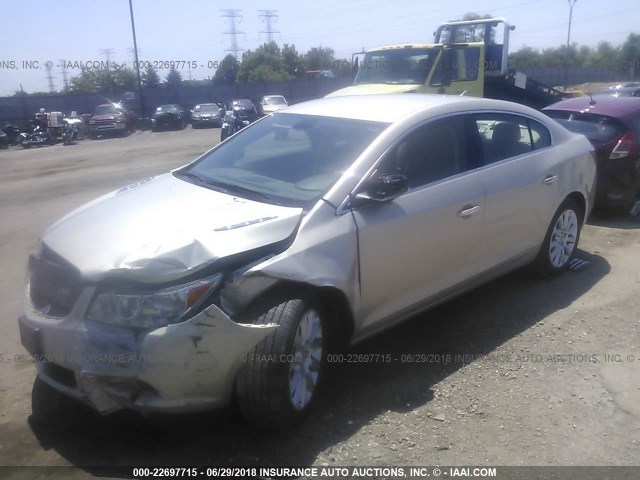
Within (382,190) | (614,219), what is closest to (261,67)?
(614,219)

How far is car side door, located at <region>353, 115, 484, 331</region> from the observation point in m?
3.68

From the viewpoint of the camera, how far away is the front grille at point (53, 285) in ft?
10.1

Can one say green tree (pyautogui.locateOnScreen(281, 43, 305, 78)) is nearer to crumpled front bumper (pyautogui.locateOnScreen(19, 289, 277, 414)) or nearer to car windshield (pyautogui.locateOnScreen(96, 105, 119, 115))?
car windshield (pyautogui.locateOnScreen(96, 105, 119, 115))

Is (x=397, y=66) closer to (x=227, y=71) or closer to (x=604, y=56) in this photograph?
(x=227, y=71)

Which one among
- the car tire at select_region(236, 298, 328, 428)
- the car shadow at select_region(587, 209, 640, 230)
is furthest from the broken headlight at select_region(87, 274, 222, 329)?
the car shadow at select_region(587, 209, 640, 230)

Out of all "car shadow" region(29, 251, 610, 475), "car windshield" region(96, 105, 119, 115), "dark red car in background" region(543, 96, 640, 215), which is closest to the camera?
"car shadow" region(29, 251, 610, 475)

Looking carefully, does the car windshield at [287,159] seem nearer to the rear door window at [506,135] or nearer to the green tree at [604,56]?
the rear door window at [506,135]

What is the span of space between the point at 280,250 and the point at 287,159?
106cm

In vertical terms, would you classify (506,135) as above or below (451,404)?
above

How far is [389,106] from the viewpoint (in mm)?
4359

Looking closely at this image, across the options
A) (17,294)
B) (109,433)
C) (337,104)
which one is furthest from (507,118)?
(17,294)

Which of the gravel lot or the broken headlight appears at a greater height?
the broken headlight

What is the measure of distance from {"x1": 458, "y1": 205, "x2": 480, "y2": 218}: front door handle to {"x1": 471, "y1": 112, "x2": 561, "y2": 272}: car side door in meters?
0.14

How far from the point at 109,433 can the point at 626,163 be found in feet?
21.2
